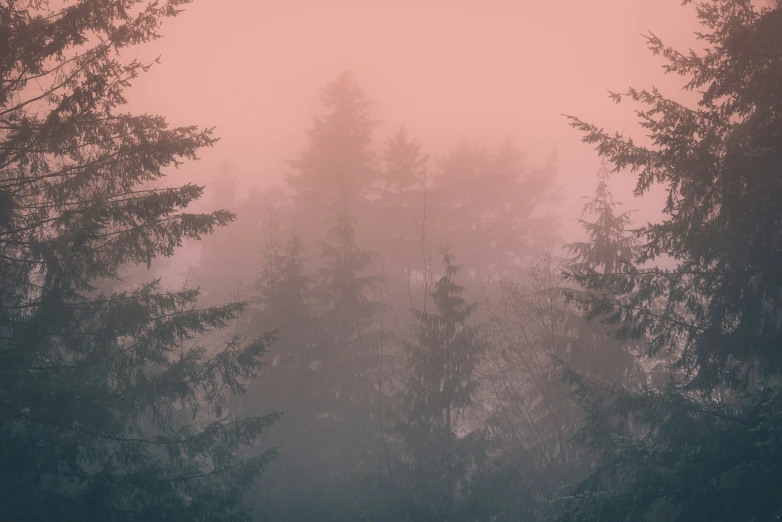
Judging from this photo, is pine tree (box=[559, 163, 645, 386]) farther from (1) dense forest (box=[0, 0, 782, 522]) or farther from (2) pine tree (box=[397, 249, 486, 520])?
(2) pine tree (box=[397, 249, 486, 520])

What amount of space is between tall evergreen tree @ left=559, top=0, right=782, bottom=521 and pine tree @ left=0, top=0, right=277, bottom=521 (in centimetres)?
850

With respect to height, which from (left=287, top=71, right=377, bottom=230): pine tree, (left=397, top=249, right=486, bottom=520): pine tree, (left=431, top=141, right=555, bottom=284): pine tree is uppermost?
(left=287, top=71, right=377, bottom=230): pine tree

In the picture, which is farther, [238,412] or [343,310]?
[343,310]

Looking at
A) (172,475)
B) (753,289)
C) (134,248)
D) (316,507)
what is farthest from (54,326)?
(316,507)

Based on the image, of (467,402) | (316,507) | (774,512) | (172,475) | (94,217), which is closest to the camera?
(774,512)

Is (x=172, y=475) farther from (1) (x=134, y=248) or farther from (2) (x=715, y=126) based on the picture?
(2) (x=715, y=126)

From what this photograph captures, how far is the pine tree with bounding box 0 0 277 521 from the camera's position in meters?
7.35

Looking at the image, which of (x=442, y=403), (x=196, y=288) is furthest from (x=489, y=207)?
(x=196, y=288)

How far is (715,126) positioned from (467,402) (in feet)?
37.8

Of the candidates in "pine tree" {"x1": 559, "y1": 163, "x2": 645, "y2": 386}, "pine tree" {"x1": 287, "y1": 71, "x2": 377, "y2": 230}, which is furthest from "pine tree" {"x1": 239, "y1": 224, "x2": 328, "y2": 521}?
"pine tree" {"x1": 559, "y1": 163, "x2": 645, "y2": 386}

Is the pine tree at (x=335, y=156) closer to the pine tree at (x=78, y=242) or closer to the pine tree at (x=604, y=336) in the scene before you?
the pine tree at (x=604, y=336)

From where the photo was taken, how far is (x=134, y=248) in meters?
8.72

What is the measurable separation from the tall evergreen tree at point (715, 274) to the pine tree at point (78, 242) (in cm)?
850

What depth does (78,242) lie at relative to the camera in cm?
667
